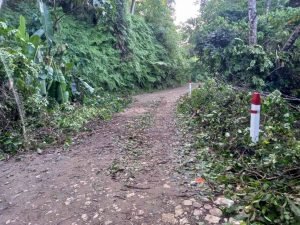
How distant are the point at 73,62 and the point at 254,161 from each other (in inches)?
376

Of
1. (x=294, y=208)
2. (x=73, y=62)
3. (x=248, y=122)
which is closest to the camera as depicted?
(x=294, y=208)

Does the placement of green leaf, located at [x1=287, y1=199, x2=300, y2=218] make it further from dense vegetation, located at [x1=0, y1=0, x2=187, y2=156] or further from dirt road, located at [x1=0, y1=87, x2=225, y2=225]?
dense vegetation, located at [x1=0, y1=0, x2=187, y2=156]

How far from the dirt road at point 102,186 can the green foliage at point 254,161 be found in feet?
1.29

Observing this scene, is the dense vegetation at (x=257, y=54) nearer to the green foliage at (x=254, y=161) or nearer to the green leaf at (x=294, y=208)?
the green foliage at (x=254, y=161)

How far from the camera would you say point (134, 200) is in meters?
2.82

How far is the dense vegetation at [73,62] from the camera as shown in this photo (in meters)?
5.89

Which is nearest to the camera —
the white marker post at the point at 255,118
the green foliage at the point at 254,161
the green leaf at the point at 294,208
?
the green leaf at the point at 294,208

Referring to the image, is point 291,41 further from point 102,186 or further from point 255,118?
point 102,186

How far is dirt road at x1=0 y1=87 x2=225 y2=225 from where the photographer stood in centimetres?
260

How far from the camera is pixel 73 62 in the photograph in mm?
11477

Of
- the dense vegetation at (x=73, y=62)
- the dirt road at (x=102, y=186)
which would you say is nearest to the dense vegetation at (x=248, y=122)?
the dirt road at (x=102, y=186)

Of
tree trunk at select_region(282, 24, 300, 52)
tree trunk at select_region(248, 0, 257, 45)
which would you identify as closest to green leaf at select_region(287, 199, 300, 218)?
tree trunk at select_region(282, 24, 300, 52)

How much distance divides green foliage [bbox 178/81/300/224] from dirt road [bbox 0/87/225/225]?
0.39 meters

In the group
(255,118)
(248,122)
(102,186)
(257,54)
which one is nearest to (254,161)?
(255,118)
